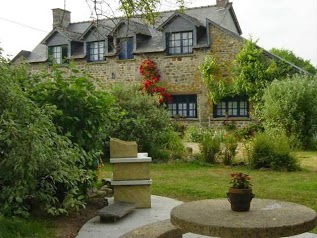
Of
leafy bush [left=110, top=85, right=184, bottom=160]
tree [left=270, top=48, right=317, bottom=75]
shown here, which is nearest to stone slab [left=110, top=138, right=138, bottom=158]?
leafy bush [left=110, top=85, right=184, bottom=160]

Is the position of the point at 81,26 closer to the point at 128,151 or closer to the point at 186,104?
the point at 186,104

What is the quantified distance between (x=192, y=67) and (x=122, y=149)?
16858 millimetres

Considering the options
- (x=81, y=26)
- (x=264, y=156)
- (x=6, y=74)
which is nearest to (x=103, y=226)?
(x=6, y=74)

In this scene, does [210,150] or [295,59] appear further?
[295,59]

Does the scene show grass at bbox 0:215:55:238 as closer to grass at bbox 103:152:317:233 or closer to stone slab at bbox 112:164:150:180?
stone slab at bbox 112:164:150:180

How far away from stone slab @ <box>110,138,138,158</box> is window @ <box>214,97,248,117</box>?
15995 mm

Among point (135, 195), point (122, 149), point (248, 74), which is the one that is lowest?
point (135, 195)

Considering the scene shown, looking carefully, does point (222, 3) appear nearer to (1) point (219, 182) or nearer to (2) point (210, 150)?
(2) point (210, 150)

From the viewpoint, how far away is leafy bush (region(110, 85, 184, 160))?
46.0ft

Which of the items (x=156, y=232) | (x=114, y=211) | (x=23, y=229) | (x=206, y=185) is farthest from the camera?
(x=206, y=185)

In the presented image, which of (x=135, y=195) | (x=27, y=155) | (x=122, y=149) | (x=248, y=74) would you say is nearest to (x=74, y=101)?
(x=122, y=149)

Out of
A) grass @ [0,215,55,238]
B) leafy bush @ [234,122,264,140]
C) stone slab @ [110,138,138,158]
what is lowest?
grass @ [0,215,55,238]

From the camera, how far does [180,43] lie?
79.9ft

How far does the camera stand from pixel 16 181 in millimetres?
5621
